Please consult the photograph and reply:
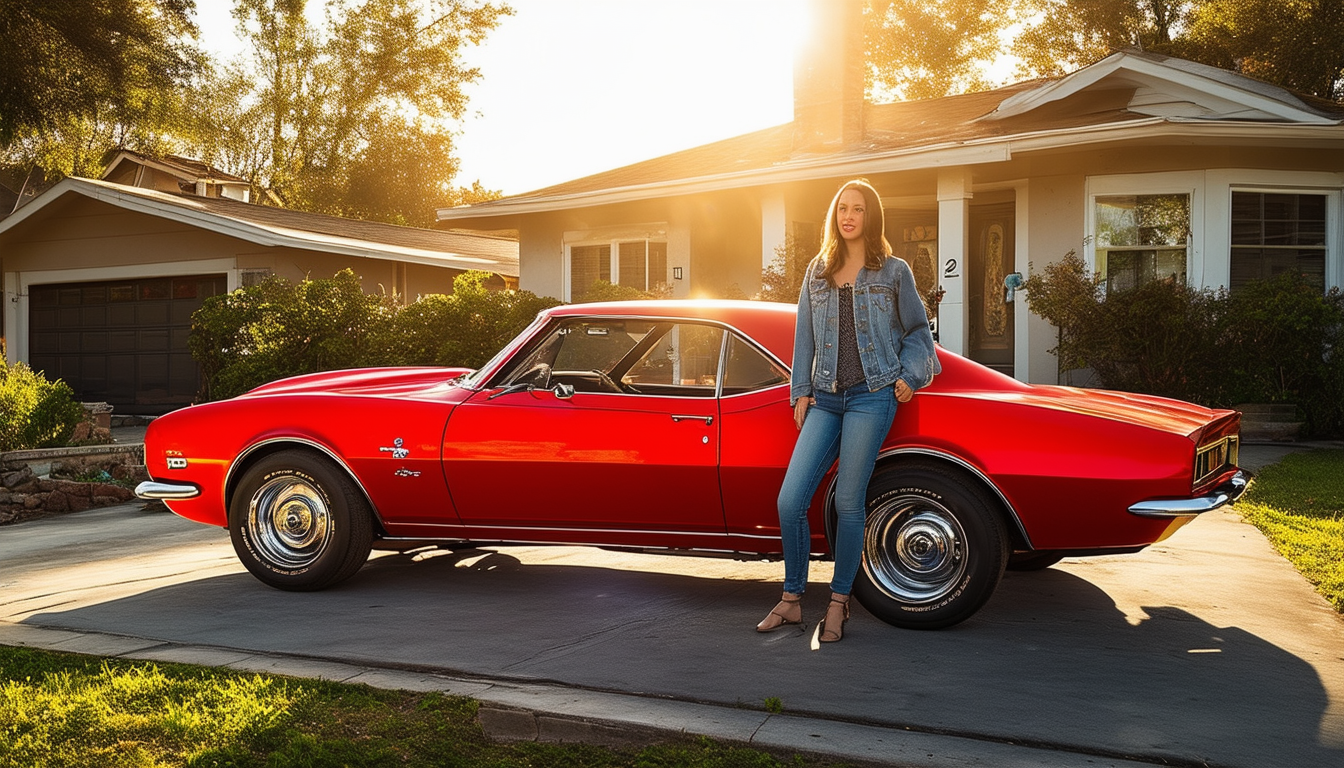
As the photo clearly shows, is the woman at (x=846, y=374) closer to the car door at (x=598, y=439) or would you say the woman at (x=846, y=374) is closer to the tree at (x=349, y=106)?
the car door at (x=598, y=439)

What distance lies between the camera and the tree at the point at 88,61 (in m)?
18.7

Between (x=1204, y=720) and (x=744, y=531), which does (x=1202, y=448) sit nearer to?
(x=1204, y=720)

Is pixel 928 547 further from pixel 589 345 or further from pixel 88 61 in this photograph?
pixel 88 61

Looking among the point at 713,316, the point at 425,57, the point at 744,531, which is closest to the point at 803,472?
the point at 744,531

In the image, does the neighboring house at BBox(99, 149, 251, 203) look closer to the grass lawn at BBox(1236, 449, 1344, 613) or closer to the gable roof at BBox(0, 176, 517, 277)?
the gable roof at BBox(0, 176, 517, 277)

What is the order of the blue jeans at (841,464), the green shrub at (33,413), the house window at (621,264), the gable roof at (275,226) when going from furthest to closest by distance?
the gable roof at (275,226) < the house window at (621,264) < the green shrub at (33,413) < the blue jeans at (841,464)

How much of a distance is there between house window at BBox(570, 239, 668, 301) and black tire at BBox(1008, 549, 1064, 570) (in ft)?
37.1

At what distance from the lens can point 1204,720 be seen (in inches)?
156

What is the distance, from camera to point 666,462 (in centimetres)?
558

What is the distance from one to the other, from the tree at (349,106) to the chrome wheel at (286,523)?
149 ft

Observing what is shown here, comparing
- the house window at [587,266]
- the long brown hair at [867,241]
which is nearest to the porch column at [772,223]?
the house window at [587,266]

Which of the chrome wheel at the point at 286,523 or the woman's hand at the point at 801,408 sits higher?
the woman's hand at the point at 801,408

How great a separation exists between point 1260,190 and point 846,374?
10.8 m

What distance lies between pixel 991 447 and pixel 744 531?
117 centimetres
